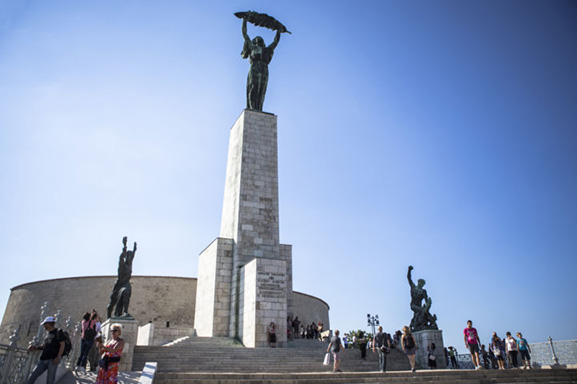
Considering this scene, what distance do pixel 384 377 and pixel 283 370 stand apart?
10.3ft

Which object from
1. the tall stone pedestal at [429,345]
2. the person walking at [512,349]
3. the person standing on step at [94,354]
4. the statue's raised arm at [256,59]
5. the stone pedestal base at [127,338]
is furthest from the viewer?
the statue's raised arm at [256,59]

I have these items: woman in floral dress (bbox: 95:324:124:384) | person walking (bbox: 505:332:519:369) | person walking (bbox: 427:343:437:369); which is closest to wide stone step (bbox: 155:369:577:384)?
person walking (bbox: 505:332:519:369)

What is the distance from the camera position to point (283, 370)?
36.7 ft

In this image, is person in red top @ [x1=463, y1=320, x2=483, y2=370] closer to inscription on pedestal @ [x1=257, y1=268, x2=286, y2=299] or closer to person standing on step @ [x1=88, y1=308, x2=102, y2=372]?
inscription on pedestal @ [x1=257, y1=268, x2=286, y2=299]

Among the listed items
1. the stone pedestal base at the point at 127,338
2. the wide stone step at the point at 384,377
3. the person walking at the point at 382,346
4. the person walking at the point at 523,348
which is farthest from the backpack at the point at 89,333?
the person walking at the point at 523,348

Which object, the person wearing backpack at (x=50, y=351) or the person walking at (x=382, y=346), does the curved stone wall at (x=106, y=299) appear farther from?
the person wearing backpack at (x=50, y=351)

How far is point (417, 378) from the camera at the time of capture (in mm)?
9078

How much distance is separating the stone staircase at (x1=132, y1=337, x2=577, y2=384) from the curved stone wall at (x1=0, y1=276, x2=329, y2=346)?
752cm

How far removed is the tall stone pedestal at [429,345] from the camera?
13.8m

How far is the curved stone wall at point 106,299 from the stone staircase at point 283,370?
24.7ft

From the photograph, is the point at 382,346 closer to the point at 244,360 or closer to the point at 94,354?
the point at 244,360

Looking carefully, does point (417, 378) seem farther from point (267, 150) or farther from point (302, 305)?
point (302, 305)

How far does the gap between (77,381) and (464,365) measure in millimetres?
13439

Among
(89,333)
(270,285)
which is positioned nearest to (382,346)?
(270,285)
